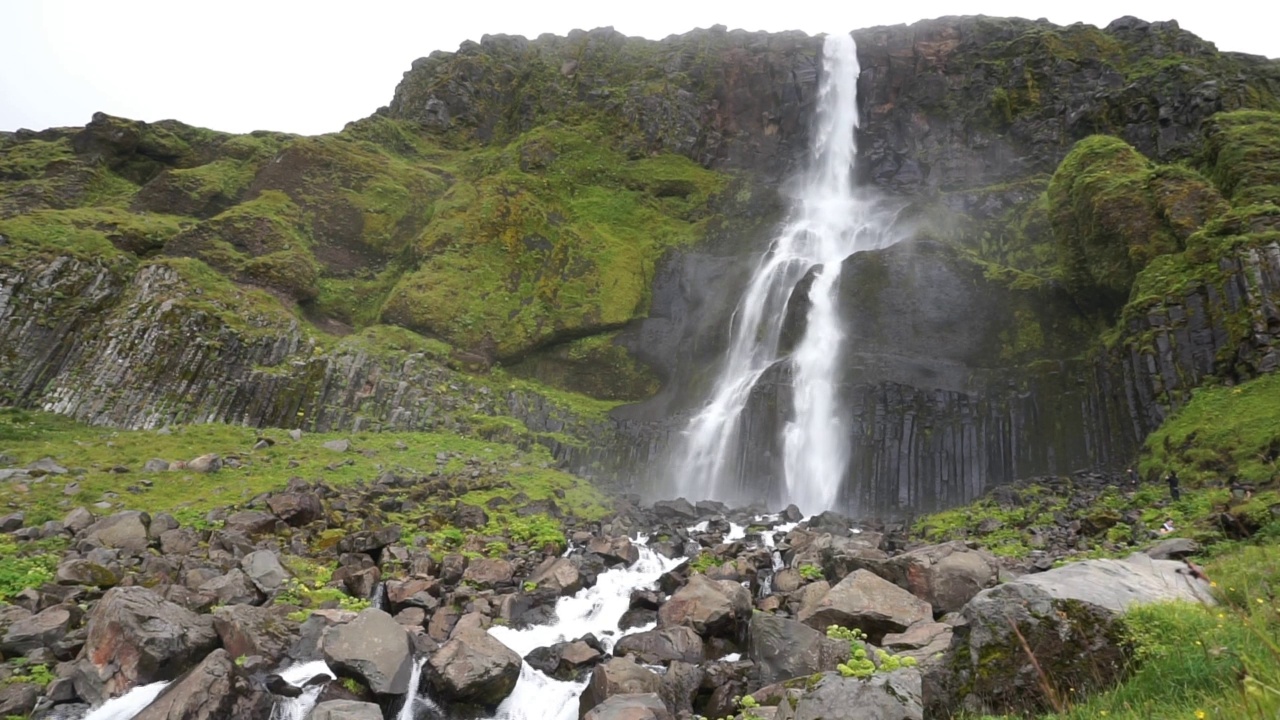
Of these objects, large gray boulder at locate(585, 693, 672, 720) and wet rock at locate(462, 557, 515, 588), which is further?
wet rock at locate(462, 557, 515, 588)

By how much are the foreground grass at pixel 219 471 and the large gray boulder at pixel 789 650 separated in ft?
34.2

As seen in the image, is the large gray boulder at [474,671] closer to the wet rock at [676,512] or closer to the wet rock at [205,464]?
the wet rock at [676,512]

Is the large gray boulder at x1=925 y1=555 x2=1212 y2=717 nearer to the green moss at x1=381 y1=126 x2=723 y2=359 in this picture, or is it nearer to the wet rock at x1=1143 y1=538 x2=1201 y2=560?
the wet rock at x1=1143 y1=538 x2=1201 y2=560

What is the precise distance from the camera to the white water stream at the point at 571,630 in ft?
28.2

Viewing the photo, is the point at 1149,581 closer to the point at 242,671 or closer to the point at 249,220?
the point at 242,671

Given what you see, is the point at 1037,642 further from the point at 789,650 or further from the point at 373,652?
the point at 373,652

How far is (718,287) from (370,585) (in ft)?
89.5

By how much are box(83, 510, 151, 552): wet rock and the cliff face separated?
12.3 metres

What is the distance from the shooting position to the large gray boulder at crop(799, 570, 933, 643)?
30.0 feet

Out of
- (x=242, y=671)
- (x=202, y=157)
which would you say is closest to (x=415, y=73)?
(x=202, y=157)

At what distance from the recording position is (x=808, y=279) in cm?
3200

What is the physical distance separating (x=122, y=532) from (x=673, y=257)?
1192 inches

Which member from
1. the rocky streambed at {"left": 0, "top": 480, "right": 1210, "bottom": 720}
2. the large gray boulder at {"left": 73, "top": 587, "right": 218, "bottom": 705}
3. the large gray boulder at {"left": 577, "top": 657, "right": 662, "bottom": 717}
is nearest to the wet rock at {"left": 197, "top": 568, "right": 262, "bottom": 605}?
the rocky streambed at {"left": 0, "top": 480, "right": 1210, "bottom": 720}

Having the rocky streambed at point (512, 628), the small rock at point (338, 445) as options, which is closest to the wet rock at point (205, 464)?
the small rock at point (338, 445)
